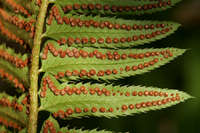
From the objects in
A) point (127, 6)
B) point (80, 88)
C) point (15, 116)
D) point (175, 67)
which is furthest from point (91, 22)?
point (175, 67)

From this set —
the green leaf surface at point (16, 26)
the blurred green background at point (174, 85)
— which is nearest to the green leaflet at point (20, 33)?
the green leaf surface at point (16, 26)

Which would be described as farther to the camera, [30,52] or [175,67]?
[175,67]

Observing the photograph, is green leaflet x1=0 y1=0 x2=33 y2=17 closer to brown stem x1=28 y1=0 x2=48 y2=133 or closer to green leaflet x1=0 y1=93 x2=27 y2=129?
brown stem x1=28 y1=0 x2=48 y2=133

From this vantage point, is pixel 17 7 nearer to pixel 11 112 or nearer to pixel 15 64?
pixel 15 64

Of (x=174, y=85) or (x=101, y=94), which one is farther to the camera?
(x=174, y=85)

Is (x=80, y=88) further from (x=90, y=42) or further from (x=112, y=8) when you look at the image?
(x=112, y=8)

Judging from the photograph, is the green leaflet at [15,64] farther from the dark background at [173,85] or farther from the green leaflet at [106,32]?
the dark background at [173,85]

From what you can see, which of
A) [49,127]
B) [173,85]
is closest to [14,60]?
[49,127]
